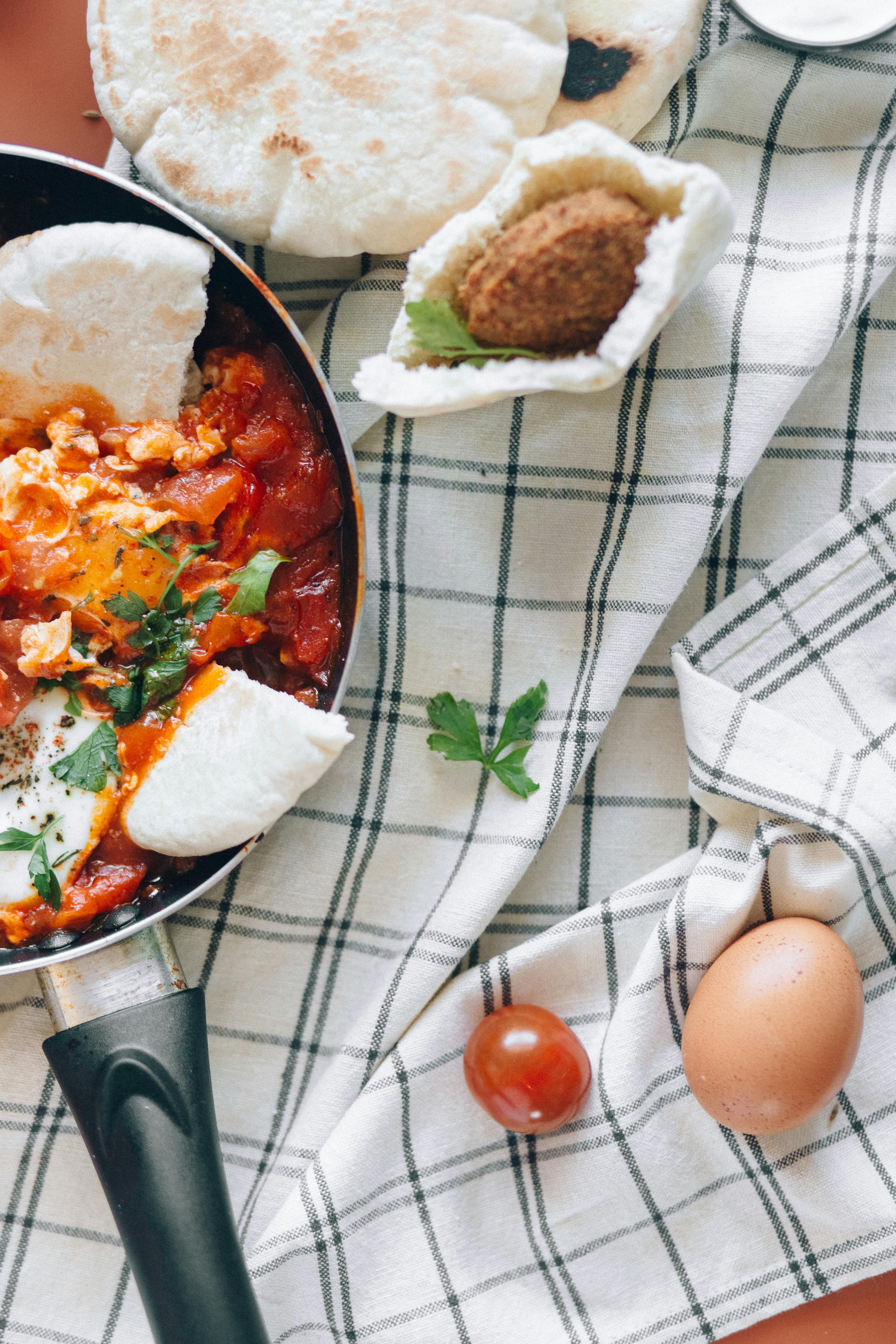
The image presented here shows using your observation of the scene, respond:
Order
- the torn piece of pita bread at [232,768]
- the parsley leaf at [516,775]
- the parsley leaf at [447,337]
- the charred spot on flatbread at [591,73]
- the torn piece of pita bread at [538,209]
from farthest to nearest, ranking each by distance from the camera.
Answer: the parsley leaf at [516,775], the charred spot on flatbread at [591,73], the torn piece of pita bread at [232,768], the parsley leaf at [447,337], the torn piece of pita bread at [538,209]

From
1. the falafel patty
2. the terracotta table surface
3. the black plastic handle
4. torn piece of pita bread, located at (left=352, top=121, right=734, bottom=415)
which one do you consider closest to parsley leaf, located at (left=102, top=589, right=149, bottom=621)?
torn piece of pita bread, located at (left=352, top=121, right=734, bottom=415)

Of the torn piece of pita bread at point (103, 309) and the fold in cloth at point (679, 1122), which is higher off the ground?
the torn piece of pita bread at point (103, 309)

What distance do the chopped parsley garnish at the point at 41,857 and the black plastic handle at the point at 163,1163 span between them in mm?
274

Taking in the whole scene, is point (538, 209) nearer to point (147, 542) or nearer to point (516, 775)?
point (147, 542)

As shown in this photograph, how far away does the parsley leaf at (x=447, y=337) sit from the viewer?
1.88m

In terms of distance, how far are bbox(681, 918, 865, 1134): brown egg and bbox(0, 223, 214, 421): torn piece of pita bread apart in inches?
67.8

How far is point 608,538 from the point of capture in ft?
7.93

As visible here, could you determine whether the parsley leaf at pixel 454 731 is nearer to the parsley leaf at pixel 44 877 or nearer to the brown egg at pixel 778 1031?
the brown egg at pixel 778 1031

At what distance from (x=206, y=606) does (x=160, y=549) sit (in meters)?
0.15

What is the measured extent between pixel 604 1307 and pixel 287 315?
2.31m

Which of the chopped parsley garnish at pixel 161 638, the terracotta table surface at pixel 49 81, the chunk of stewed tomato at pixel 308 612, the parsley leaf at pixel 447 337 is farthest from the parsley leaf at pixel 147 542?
the terracotta table surface at pixel 49 81

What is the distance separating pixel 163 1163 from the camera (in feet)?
6.77

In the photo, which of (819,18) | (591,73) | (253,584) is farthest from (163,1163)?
(819,18)

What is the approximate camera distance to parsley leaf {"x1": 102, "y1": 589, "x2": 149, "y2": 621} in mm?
2174
